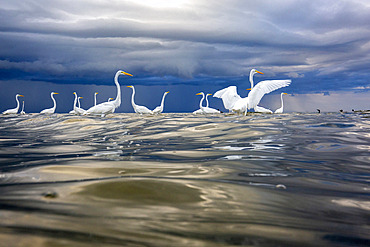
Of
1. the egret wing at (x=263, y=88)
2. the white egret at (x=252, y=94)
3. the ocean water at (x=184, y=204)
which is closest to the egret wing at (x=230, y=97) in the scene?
the white egret at (x=252, y=94)

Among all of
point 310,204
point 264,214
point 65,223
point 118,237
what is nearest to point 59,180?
point 65,223

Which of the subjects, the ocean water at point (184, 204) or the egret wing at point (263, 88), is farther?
the egret wing at point (263, 88)

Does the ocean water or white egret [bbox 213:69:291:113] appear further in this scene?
white egret [bbox 213:69:291:113]

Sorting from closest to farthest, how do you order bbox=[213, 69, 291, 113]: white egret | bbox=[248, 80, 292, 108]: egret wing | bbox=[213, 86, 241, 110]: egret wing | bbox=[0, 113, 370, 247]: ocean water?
bbox=[0, 113, 370, 247]: ocean water → bbox=[248, 80, 292, 108]: egret wing → bbox=[213, 69, 291, 113]: white egret → bbox=[213, 86, 241, 110]: egret wing

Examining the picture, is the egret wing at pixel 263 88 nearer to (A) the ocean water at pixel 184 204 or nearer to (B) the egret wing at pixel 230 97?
(B) the egret wing at pixel 230 97

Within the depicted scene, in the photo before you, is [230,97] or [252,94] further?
[230,97]

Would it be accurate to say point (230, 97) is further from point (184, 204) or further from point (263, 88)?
point (184, 204)

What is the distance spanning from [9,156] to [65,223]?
3.71 meters

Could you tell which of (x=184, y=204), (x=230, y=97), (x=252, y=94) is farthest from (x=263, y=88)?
(x=184, y=204)

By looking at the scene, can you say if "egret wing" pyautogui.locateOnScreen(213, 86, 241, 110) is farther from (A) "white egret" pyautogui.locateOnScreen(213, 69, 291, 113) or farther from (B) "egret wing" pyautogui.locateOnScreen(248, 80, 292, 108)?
(B) "egret wing" pyautogui.locateOnScreen(248, 80, 292, 108)

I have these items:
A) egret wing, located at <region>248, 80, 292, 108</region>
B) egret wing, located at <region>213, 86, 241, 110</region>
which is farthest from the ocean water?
egret wing, located at <region>213, 86, 241, 110</region>

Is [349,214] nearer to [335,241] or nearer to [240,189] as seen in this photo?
[335,241]

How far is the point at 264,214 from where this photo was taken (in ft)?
6.49

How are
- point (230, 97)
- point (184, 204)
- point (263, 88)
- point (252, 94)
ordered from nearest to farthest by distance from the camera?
point (184, 204), point (263, 88), point (252, 94), point (230, 97)
